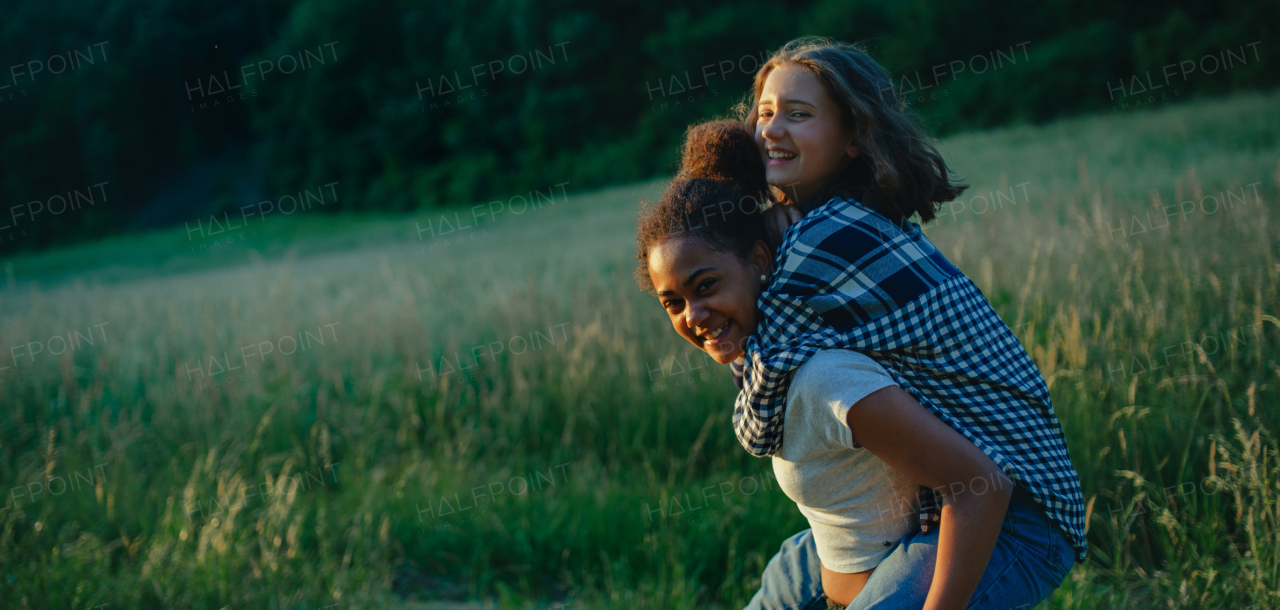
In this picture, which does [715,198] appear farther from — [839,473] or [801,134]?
[839,473]

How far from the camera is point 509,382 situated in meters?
4.98

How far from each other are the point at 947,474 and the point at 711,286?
0.58 m

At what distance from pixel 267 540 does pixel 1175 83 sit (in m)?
25.7

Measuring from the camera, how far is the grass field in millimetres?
2844

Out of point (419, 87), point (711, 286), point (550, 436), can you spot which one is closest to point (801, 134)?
point (711, 286)

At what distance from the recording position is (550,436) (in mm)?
4445

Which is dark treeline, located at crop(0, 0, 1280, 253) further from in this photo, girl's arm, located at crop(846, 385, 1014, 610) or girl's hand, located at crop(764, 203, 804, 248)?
girl's arm, located at crop(846, 385, 1014, 610)

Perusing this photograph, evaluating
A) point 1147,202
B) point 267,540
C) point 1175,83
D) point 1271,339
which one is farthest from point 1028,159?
point 1175,83

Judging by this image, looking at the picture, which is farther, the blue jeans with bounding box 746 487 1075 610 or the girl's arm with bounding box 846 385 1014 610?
the blue jeans with bounding box 746 487 1075 610

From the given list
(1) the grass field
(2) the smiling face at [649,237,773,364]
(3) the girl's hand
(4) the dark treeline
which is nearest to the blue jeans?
(2) the smiling face at [649,237,773,364]

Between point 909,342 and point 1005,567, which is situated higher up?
point 909,342

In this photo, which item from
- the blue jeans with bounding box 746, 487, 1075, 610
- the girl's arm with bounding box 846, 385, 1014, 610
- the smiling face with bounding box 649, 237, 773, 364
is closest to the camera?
the girl's arm with bounding box 846, 385, 1014, 610

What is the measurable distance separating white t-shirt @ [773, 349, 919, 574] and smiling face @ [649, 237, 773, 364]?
0.80ft

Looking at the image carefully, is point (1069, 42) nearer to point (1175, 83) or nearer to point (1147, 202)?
point (1175, 83)
